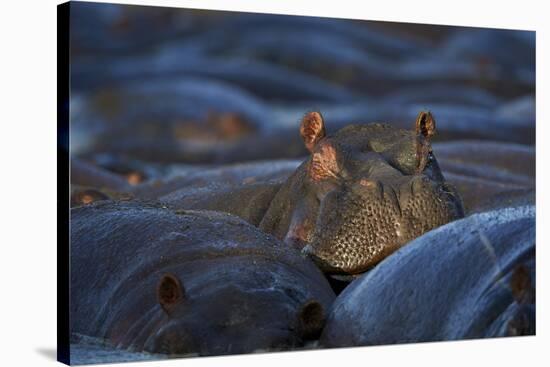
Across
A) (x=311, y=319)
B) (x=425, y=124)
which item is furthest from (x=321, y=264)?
(x=425, y=124)

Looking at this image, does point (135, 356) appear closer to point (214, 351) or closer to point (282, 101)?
point (214, 351)

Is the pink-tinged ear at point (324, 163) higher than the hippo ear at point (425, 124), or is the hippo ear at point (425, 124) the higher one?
the hippo ear at point (425, 124)

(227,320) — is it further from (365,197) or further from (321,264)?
(365,197)

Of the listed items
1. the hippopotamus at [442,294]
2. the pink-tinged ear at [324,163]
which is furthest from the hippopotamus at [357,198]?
the hippopotamus at [442,294]

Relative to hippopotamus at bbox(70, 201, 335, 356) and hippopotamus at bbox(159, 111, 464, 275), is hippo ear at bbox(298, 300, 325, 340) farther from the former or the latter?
hippopotamus at bbox(159, 111, 464, 275)

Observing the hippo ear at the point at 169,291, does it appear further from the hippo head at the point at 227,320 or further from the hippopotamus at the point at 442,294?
the hippopotamus at the point at 442,294

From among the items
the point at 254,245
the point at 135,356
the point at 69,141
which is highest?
the point at 69,141

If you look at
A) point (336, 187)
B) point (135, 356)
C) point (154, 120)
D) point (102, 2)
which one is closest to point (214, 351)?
point (135, 356)
